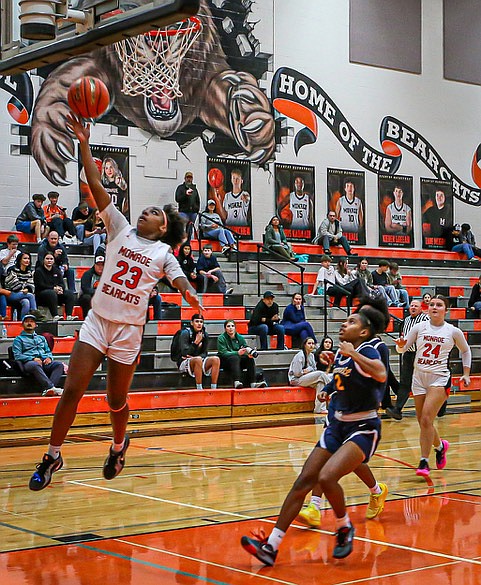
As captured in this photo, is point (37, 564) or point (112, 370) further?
point (112, 370)

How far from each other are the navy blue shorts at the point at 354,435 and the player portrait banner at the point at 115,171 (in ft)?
43.2

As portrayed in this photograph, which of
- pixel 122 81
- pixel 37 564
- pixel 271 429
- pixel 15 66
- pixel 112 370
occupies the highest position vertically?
pixel 122 81

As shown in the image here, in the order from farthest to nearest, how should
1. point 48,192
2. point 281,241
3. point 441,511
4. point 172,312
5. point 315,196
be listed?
1. point 315,196
2. point 281,241
3. point 48,192
4. point 172,312
5. point 441,511

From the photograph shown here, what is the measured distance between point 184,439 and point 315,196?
11.0 m

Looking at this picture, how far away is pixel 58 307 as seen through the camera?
14.6 metres

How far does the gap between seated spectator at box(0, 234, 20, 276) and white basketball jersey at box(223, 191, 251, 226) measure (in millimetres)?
6422

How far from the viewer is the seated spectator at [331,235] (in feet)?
68.4

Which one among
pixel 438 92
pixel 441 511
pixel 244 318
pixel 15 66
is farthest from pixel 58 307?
pixel 438 92

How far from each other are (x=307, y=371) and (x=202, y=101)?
7.62 metres

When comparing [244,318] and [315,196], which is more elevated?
[315,196]

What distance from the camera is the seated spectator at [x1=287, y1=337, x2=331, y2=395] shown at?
48.1 feet

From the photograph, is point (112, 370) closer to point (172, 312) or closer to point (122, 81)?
point (172, 312)

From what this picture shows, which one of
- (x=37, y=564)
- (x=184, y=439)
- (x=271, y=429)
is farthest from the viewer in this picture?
(x=271, y=429)

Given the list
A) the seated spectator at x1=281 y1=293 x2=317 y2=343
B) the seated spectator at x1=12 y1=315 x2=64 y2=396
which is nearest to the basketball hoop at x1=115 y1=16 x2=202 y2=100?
the seated spectator at x1=281 y1=293 x2=317 y2=343
